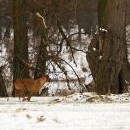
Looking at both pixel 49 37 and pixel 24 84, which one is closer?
pixel 24 84

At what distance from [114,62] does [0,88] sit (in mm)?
6581

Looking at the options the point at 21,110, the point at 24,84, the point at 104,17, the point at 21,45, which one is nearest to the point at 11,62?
the point at 21,45

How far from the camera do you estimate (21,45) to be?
20484 mm

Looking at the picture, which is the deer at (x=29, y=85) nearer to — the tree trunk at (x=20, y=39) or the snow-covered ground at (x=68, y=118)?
the snow-covered ground at (x=68, y=118)

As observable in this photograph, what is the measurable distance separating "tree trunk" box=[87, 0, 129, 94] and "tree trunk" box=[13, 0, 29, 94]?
550 cm

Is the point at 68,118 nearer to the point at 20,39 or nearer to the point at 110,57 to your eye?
the point at 110,57

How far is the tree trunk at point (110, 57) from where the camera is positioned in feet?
49.1

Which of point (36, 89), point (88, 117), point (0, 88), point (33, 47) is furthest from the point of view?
point (33, 47)

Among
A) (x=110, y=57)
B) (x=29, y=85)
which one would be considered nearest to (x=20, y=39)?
(x=110, y=57)

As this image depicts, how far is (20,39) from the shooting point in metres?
20.5

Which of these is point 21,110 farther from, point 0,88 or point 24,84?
point 0,88

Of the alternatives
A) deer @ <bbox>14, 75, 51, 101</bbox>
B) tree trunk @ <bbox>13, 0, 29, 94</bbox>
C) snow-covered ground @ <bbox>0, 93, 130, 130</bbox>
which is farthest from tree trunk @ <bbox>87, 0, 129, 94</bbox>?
snow-covered ground @ <bbox>0, 93, 130, 130</bbox>

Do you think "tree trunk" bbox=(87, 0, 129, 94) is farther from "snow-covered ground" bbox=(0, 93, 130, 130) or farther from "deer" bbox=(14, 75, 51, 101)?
"snow-covered ground" bbox=(0, 93, 130, 130)

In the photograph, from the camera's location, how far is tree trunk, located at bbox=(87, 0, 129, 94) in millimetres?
14977
